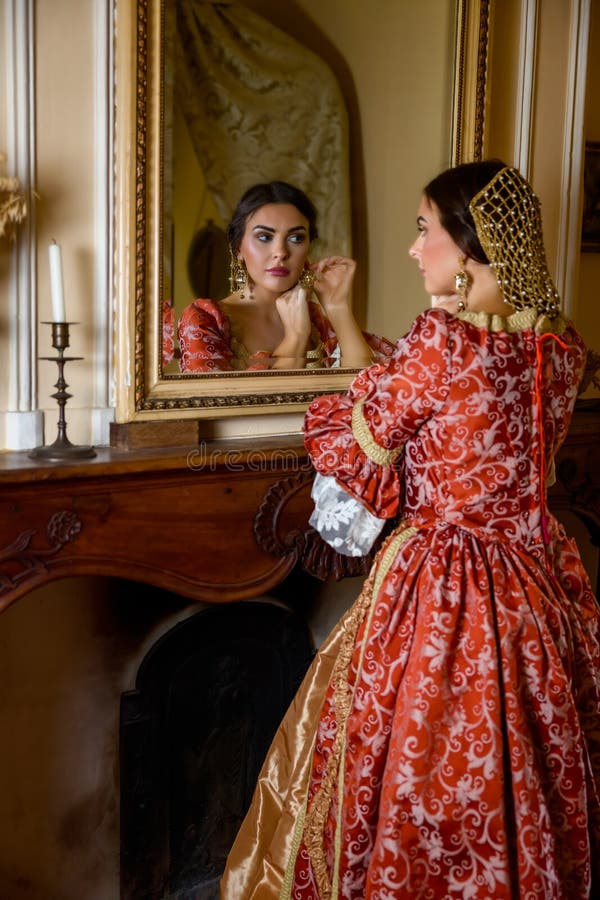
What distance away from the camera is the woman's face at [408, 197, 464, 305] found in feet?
5.17

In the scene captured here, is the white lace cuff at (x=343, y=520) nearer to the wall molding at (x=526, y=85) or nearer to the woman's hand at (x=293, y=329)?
the woman's hand at (x=293, y=329)

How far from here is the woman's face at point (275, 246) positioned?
186 centimetres

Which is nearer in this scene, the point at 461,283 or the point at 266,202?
the point at 461,283

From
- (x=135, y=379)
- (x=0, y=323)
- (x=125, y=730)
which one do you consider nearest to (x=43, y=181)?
(x=0, y=323)

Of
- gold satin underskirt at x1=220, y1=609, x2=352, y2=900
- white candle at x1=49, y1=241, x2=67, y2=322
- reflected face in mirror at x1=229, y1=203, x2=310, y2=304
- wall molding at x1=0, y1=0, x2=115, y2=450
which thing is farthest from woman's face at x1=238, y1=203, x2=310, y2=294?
gold satin underskirt at x1=220, y1=609, x2=352, y2=900

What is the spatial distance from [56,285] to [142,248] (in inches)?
8.1

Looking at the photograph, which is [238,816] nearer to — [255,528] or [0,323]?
[255,528]

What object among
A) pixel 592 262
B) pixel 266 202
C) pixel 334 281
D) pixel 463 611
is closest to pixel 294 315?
pixel 334 281

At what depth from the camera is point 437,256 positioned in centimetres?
159

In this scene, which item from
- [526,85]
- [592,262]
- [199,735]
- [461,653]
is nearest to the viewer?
[461,653]

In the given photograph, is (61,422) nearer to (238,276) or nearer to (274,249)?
(238,276)

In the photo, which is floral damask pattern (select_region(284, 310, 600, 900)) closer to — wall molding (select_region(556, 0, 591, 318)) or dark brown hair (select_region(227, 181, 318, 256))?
dark brown hair (select_region(227, 181, 318, 256))

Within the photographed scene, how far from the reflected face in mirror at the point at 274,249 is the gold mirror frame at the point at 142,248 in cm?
18

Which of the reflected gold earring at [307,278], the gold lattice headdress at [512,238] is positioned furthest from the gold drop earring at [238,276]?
the gold lattice headdress at [512,238]
